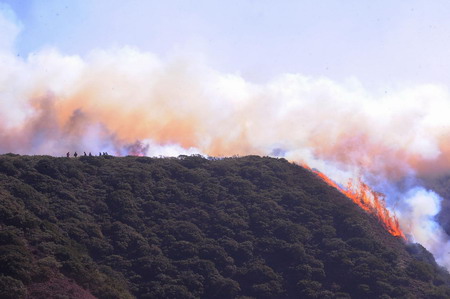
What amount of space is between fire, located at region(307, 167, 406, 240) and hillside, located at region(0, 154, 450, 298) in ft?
10.5

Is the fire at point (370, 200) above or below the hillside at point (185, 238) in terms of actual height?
above

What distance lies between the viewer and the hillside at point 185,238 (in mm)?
69188

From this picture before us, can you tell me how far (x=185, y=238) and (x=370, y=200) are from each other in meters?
33.5

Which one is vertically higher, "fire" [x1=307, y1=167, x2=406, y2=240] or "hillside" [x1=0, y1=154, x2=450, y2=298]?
"fire" [x1=307, y1=167, x2=406, y2=240]

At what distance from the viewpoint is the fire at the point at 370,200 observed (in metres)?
95.5

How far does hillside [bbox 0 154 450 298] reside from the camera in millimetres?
69188

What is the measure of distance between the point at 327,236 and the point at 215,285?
1947 centimetres

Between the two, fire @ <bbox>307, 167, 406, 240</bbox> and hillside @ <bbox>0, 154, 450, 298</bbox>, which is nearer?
hillside @ <bbox>0, 154, 450, 298</bbox>

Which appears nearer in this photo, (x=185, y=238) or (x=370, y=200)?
(x=185, y=238)

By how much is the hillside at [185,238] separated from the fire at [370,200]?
3.19 meters

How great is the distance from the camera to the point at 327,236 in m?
87.0

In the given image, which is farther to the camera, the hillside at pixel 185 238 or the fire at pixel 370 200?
the fire at pixel 370 200

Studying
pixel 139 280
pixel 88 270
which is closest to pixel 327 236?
pixel 139 280

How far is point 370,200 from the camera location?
10169 cm
